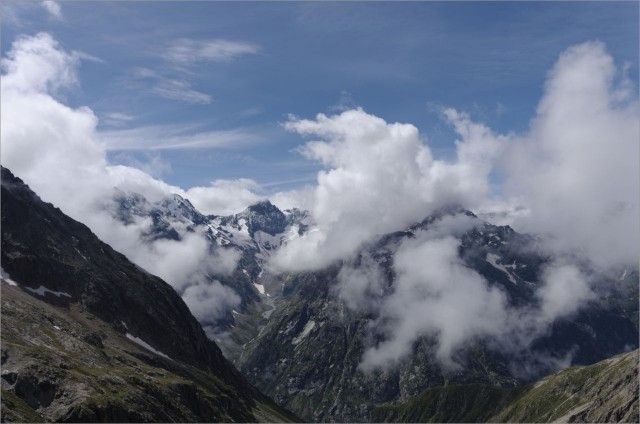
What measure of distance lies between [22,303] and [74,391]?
6734cm

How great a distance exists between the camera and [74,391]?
135 m

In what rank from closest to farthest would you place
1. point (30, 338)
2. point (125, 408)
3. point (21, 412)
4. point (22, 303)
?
point (21, 412) → point (125, 408) → point (30, 338) → point (22, 303)

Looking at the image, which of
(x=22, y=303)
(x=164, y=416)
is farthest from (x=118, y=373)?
(x=22, y=303)

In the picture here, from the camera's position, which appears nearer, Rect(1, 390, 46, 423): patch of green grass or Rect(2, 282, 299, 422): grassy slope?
Rect(1, 390, 46, 423): patch of green grass

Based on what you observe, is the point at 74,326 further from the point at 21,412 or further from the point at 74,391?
the point at 21,412

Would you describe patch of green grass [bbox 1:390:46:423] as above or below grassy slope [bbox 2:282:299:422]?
below

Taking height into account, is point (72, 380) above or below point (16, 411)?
above

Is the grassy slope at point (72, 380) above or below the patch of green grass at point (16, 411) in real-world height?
above

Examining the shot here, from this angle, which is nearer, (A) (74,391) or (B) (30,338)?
(A) (74,391)

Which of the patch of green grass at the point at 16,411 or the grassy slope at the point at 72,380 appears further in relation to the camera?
the grassy slope at the point at 72,380

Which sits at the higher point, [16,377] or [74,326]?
[74,326]

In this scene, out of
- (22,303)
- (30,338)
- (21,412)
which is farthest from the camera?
(22,303)

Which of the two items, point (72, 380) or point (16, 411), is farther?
point (72, 380)

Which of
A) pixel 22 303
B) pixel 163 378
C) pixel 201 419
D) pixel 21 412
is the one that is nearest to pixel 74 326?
pixel 22 303
